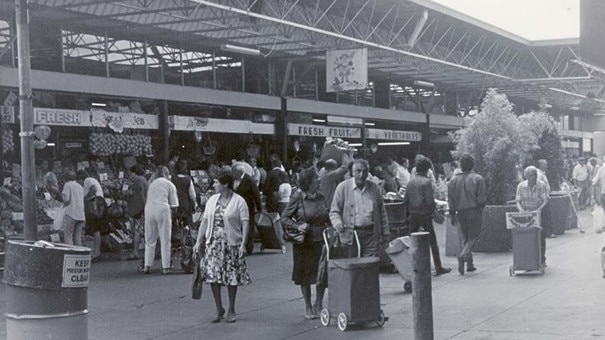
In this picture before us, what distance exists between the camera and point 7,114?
1659 centimetres

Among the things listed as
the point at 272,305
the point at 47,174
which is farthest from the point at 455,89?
the point at 272,305

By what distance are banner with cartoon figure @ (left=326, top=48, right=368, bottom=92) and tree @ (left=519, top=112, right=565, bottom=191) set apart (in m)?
4.10

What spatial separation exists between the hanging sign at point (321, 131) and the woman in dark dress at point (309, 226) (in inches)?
578

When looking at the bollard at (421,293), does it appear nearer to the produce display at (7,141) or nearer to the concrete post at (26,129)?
the concrete post at (26,129)

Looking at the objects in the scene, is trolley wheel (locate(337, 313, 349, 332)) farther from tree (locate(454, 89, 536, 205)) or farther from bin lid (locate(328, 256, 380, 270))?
tree (locate(454, 89, 536, 205))

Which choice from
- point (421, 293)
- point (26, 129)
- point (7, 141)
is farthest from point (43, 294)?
point (7, 141)

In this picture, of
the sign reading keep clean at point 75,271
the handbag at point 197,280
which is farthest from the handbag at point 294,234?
the sign reading keep clean at point 75,271

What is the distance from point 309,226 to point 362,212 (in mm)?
622

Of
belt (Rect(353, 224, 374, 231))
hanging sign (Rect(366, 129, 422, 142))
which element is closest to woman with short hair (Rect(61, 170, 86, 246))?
belt (Rect(353, 224, 374, 231))

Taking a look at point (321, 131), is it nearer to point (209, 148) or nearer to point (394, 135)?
point (209, 148)

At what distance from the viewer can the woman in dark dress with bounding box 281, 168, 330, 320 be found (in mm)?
9914

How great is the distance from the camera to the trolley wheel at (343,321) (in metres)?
9.07

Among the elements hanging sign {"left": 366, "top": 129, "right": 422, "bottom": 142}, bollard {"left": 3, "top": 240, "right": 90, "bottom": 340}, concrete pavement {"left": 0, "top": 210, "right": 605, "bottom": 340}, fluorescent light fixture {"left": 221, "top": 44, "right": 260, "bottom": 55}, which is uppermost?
fluorescent light fixture {"left": 221, "top": 44, "right": 260, "bottom": 55}

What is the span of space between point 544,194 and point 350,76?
23.4 ft
